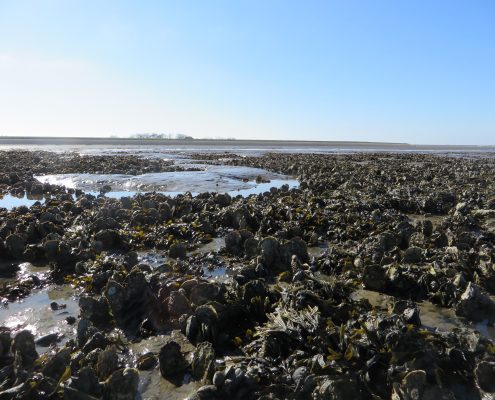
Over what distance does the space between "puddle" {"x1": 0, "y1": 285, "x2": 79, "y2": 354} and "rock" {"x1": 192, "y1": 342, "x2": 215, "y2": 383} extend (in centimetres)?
135

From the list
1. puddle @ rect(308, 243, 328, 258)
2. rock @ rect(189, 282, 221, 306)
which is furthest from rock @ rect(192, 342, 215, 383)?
puddle @ rect(308, 243, 328, 258)

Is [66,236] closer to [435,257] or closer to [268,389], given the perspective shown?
[268,389]

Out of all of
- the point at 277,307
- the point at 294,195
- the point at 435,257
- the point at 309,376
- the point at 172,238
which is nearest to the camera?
the point at 309,376

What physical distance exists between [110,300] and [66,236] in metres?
3.26

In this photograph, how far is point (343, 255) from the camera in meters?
5.36

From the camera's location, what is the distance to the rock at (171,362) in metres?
2.93

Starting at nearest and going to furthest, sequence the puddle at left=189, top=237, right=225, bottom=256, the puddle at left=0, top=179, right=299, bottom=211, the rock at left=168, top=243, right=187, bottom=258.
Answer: the rock at left=168, top=243, right=187, bottom=258, the puddle at left=189, top=237, right=225, bottom=256, the puddle at left=0, top=179, right=299, bottom=211

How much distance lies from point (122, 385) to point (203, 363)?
59 centimetres

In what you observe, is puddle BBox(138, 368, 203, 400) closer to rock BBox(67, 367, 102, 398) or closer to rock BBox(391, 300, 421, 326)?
rock BBox(67, 367, 102, 398)

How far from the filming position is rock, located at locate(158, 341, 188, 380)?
2930mm

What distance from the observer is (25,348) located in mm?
3094

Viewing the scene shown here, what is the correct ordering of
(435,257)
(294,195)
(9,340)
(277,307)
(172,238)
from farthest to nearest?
(294,195), (172,238), (435,257), (277,307), (9,340)

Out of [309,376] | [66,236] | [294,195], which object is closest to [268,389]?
[309,376]

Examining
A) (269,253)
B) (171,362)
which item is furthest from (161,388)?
(269,253)
